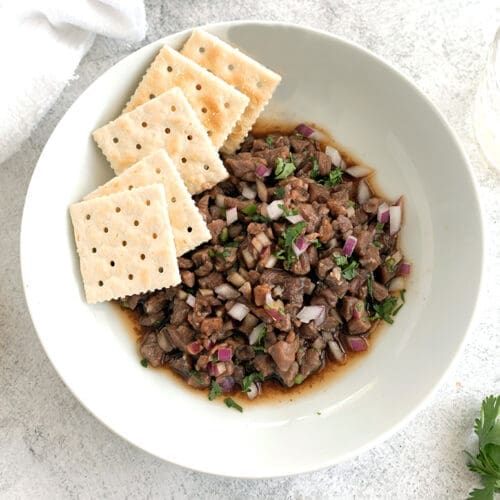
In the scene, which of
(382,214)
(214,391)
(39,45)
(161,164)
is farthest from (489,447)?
(39,45)

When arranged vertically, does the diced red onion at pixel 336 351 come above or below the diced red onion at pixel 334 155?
below

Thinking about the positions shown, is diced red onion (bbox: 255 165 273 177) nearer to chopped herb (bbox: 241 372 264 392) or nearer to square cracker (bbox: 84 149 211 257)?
square cracker (bbox: 84 149 211 257)

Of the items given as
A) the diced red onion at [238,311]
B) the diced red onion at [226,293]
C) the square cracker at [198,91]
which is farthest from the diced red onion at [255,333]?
the square cracker at [198,91]

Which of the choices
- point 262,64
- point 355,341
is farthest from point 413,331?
point 262,64

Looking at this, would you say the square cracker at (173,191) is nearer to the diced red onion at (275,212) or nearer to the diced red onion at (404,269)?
the diced red onion at (275,212)

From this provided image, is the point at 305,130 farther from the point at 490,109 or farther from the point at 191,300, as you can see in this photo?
the point at 191,300

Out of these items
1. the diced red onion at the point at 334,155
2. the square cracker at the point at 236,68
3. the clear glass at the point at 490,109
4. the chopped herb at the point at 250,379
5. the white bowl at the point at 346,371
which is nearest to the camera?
the white bowl at the point at 346,371
